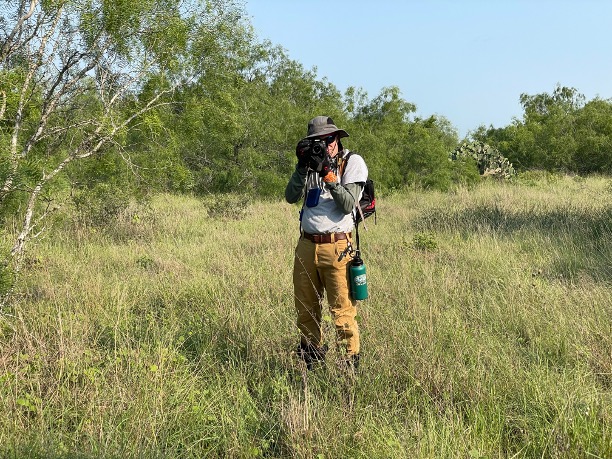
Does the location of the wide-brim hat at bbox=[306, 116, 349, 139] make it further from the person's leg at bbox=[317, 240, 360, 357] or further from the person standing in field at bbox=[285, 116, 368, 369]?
the person's leg at bbox=[317, 240, 360, 357]

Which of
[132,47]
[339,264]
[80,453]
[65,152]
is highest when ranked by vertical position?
[132,47]

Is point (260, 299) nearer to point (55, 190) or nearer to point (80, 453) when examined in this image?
point (55, 190)

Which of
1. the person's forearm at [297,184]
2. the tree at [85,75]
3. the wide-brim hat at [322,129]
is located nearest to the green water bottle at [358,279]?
the person's forearm at [297,184]

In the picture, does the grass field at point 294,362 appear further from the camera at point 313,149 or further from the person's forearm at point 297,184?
the camera at point 313,149

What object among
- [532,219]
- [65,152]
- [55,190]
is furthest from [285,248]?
[532,219]

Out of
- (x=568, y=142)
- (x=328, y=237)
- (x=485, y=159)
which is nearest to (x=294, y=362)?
(x=328, y=237)

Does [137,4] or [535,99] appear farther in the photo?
[535,99]

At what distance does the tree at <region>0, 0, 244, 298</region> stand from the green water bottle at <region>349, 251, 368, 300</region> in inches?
105

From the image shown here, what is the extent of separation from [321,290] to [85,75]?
13.3ft

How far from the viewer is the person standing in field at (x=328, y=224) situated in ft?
11.4

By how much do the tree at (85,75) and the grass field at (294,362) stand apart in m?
1.35

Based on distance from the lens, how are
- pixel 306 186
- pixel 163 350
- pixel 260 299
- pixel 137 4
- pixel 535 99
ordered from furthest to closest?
pixel 535 99, pixel 137 4, pixel 260 299, pixel 306 186, pixel 163 350

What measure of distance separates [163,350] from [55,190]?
1931mm

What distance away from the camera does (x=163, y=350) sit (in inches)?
135
